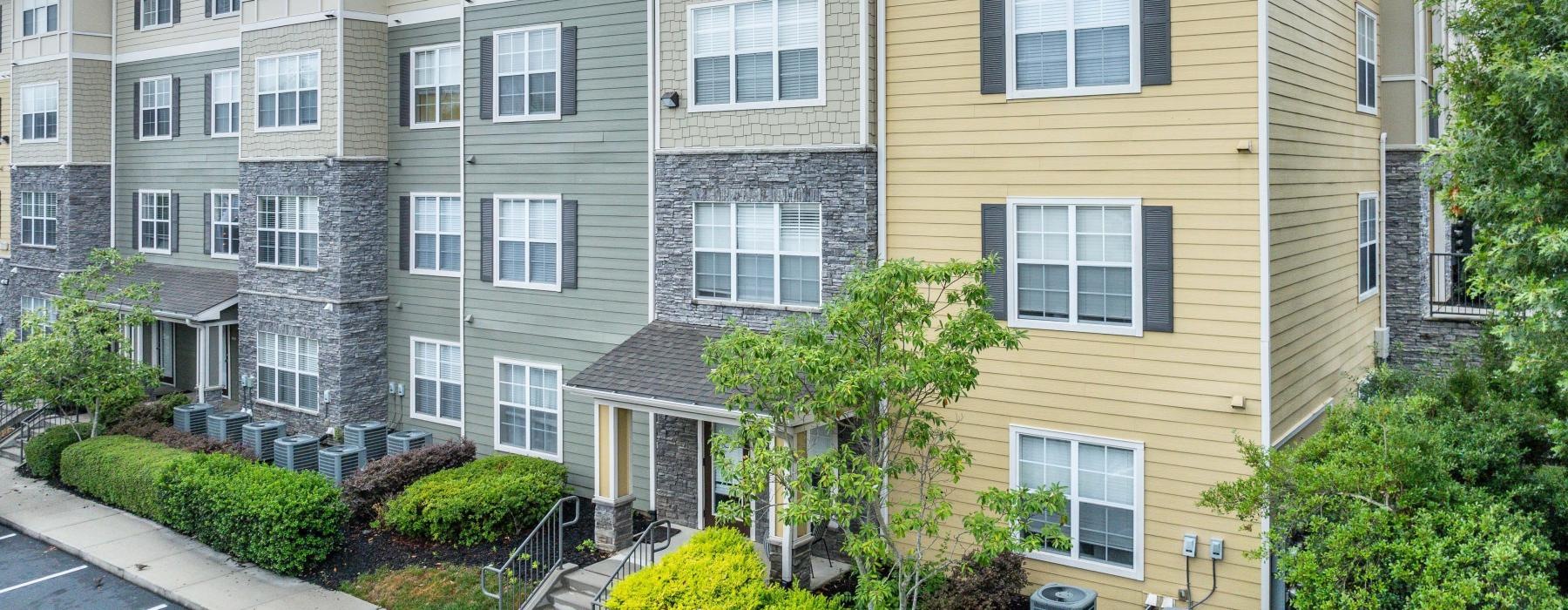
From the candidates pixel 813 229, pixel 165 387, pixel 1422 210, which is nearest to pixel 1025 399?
pixel 813 229

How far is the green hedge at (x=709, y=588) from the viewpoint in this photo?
13.1m

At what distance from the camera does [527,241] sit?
20.4 m

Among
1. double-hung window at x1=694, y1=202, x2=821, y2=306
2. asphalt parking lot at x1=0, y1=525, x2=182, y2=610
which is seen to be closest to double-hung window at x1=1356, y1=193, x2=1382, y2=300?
double-hung window at x1=694, y1=202, x2=821, y2=306

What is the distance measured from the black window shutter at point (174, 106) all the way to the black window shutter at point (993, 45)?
899 inches

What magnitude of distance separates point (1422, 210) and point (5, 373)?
2574cm

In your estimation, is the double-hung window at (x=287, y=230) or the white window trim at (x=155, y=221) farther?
the white window trim at (x=155, y=221)

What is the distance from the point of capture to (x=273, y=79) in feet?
77.9

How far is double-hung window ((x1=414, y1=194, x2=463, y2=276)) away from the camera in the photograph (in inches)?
865

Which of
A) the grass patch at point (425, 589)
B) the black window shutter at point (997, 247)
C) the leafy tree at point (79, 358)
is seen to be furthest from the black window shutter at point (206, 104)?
the black window shutter at point (997, 247)

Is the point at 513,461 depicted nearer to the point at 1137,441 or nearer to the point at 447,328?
the point at 447,328

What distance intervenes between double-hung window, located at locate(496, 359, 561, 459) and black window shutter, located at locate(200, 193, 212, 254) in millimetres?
11791

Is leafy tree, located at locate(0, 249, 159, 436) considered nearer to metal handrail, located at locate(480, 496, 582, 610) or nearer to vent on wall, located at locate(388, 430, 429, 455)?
vent on wall, located at locate(388, 430, 429, 455)

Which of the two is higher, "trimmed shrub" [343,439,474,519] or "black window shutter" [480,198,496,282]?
"black window shutter" [480,198,496,282]

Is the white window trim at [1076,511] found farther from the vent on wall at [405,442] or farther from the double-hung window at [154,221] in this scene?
the double-hung window at [154,221]
